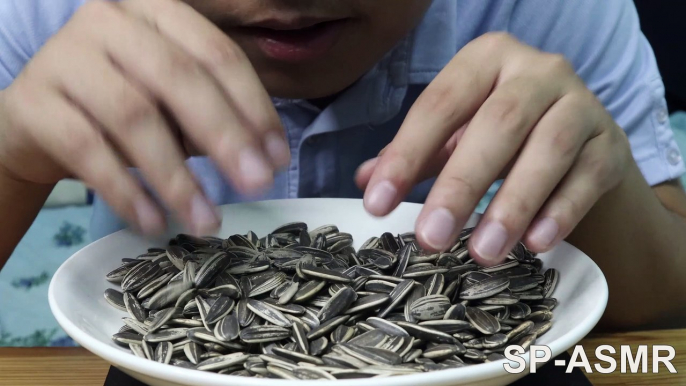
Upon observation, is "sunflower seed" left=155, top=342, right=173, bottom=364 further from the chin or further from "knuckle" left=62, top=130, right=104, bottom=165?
the chin

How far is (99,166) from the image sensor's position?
0.49m

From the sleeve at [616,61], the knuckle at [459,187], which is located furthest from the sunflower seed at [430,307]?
the sleeve at [616,61]

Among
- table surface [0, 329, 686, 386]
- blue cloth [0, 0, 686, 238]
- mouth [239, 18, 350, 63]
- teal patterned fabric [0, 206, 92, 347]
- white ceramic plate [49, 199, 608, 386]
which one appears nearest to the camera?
white ceramic plate [49, 199, 608, 386]

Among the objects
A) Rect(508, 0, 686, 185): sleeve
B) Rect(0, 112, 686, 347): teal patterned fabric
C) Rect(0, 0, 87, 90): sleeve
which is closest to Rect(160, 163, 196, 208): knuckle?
Rect(0, 0, 87, 90): sleeve

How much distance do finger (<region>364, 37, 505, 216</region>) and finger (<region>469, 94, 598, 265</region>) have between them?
67mm

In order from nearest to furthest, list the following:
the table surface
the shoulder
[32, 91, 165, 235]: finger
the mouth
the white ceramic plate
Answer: the white ceramic plate → [32, 91, 165, 235]: finger → the table surface → the mouth → the shoulder

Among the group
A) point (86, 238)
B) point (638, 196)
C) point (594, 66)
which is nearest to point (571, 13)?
point (594, 66)

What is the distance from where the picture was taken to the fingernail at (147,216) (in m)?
0.49

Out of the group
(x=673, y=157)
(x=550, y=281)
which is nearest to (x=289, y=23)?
(x=550, y=281)

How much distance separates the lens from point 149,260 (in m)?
0.65

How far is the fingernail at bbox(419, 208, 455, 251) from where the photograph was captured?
1.57 feet

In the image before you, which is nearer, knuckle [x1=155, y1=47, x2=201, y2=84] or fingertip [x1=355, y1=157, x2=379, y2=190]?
knuckle [x1=155, y1=47, x2=201, y2=84]

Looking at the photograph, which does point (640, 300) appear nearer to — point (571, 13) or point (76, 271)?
point (571, 13)

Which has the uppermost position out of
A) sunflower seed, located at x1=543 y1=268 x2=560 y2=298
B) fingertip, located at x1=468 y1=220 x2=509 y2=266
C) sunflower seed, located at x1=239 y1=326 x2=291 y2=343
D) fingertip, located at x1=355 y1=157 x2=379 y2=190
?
fingertip, located at x1=468 y1=220 x2=509 y2=266
